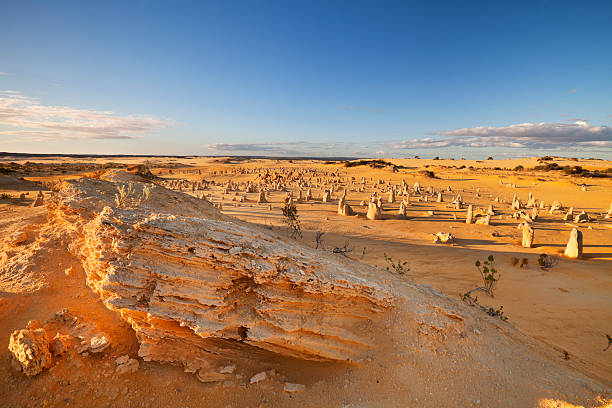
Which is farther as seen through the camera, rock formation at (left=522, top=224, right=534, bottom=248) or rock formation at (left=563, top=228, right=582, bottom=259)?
rock formation at (left=522, top=224, right=534, bottom=248)

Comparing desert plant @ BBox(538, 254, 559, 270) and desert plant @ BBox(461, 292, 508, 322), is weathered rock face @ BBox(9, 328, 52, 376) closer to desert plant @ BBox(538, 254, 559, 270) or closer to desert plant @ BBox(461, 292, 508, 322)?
desert plant @ BBox(461, 292, 508, 322)

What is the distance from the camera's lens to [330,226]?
1302 centimetres

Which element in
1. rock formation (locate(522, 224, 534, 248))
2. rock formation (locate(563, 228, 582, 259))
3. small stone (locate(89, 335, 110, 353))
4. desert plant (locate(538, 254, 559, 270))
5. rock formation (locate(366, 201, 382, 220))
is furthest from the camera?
rock formation (locate(366, 201, 382, 220))

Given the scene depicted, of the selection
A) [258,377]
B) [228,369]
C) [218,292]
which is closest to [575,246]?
[258,377]

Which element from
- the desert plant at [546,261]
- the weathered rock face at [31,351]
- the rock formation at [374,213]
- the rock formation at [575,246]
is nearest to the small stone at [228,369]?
the weathered rock face at [31,351]

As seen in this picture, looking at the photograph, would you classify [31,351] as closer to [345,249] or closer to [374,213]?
[345,249]

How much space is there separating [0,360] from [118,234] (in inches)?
83.0

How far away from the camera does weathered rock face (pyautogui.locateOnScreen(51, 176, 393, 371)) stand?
10.2 feet

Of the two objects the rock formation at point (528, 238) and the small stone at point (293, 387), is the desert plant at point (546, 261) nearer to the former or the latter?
the rock formation at point (528, 238)

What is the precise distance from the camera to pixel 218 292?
127 inches

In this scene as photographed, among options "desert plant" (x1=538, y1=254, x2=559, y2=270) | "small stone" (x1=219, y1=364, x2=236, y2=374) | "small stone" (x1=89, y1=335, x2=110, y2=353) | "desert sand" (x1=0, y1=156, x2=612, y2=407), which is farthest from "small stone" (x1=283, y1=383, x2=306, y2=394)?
"desert plant" (x1=538, y1=254, x2=559, y2=270)

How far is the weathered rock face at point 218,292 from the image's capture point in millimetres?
3098

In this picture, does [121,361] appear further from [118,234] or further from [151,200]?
[151,200]

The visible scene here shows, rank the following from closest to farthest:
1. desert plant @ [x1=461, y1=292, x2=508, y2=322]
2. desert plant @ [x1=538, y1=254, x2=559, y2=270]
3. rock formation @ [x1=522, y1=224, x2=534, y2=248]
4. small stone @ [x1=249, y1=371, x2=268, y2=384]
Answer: small stone @ [x1=249, y1=371, x2=268, y2=384] → desert plant @ [x1=461, y1=292, x2=508, y2=322] → desert plant @ [x1=538, y1=254, x2=559, y2=270] → rock formation @ [x1=522, y1=224, x2=534, y2=248]
